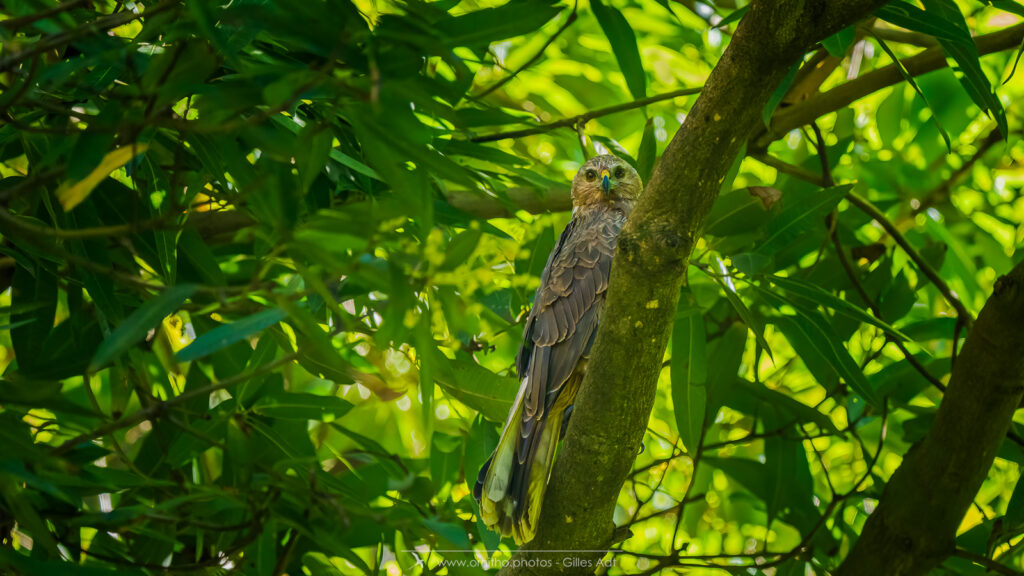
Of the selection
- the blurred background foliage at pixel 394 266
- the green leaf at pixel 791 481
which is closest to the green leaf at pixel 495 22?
the blurred background foliage at pixel 394 266

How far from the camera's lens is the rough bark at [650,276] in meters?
1.58

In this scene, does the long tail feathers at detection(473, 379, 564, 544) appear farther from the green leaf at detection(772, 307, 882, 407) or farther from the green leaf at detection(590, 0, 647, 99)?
the green leaf at detection(590, 0, 647, 99)

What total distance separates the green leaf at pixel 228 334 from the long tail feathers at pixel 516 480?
1011mm

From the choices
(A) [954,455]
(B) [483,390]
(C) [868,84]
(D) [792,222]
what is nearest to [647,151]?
(D) [792,222]

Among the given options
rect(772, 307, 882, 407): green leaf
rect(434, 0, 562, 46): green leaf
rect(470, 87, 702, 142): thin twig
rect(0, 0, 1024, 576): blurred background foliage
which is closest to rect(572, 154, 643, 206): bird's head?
rect(0, 0, 1024, 576): blurred background foliage

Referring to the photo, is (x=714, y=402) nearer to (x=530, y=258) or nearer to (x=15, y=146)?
(x=530, y=258)

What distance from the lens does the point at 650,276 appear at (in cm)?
175

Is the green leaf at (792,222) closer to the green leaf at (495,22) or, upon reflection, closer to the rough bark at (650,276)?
the rough bark at (650,276)

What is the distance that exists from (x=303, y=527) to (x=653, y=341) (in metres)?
0.81

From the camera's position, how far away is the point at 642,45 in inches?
143

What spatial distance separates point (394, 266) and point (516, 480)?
115 cm

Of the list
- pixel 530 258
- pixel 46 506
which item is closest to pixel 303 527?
pixel 46 506

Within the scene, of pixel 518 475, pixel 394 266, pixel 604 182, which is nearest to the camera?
pixel 394 266

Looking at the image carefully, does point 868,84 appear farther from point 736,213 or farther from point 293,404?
point 293,404
